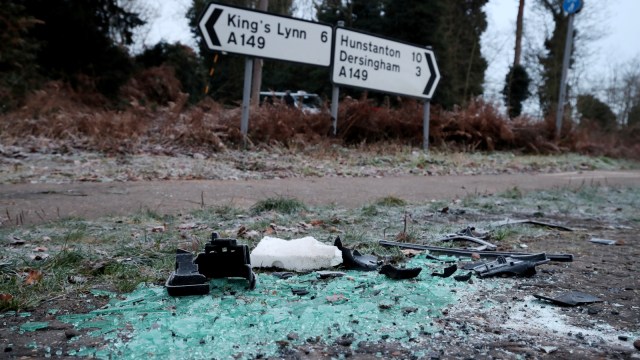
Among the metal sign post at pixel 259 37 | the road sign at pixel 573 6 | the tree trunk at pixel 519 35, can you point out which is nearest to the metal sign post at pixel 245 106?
the metal sign post at pixel 259 37

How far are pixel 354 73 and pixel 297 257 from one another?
24.1 feet

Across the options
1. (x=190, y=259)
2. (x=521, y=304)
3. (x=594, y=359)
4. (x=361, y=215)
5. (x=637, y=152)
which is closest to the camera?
(x=594, y=359)

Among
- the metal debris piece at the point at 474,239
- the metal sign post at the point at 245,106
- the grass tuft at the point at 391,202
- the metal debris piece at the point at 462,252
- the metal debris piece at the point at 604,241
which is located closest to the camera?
the metal debris piece at the point at 462,252

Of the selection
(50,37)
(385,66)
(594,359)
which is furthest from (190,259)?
(50,37)

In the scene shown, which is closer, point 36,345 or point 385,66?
point 36,345

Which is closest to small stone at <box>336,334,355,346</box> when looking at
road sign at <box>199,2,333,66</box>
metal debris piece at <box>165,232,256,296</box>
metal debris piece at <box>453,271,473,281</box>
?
metal debris piece at <box>165,232,256,296</box>

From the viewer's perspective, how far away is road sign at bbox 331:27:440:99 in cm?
876

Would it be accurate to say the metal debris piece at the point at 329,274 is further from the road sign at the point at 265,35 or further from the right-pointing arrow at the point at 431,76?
the right-pointing arrow at the point at 431,76

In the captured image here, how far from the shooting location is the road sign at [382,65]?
8758mm

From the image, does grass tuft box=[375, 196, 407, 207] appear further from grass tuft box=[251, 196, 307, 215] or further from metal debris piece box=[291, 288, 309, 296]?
metal debris piece box=[291, 288, 309, 296]

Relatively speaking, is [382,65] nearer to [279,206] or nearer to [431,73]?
[431,73]

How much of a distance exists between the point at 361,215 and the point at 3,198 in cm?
260

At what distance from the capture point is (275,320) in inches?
58.5

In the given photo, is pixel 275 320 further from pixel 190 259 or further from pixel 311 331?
pixel 190 259
